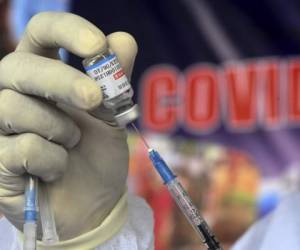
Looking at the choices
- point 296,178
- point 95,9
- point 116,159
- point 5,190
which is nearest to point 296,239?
point 116,159

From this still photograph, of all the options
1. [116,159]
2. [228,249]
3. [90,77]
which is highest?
[90,77]

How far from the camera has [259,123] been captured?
1.75m

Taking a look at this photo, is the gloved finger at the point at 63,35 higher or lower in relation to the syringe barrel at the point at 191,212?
higher

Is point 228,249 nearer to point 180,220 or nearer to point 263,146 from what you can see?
point 180,220

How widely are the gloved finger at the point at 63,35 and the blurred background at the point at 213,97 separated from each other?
94cm

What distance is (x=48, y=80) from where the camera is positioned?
742 mm

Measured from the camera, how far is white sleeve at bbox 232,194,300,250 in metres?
1.04

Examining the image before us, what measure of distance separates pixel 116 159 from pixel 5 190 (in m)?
0.13

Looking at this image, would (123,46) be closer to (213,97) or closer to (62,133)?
(62,133)

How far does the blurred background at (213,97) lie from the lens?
1.73 metres

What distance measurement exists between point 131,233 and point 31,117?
0.22 metres

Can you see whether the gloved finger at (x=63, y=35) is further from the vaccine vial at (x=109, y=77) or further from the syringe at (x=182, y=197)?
the syringe at (x=182, y=197)

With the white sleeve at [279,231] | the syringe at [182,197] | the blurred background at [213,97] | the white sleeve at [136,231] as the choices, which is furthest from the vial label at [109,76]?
the blurred background at [213,97]

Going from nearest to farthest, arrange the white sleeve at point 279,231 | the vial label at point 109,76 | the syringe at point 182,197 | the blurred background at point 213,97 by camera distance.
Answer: the vial label at point 109,76, the syringe at point 182,197, the white sleeve at point 279,231, the blurred background at point 213,97
